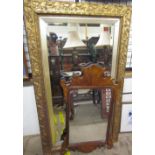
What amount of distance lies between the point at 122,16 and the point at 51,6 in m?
0.51

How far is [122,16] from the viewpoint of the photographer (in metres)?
1.02

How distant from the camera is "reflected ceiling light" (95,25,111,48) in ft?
3.48

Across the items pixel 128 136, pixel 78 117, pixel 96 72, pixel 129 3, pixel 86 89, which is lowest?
pixel 128 136

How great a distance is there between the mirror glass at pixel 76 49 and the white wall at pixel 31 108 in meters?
0.24

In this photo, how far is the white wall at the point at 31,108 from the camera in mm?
1256

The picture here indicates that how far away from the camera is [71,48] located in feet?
3.46

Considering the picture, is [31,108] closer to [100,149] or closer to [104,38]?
[100,149]

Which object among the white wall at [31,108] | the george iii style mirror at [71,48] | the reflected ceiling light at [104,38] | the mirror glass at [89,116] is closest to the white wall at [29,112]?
the white wall at [31,108]

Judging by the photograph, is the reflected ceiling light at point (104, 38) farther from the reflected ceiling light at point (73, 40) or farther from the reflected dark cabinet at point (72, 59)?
the reflected ceiling light at point (73, 40)

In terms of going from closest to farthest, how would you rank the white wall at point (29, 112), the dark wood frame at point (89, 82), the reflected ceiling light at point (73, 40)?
the dark wood frame at point (89, 82), the reflected ceiling light at point (73, 40), the white wall at point (29, 112)

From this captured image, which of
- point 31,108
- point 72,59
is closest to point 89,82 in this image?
point 72,59
